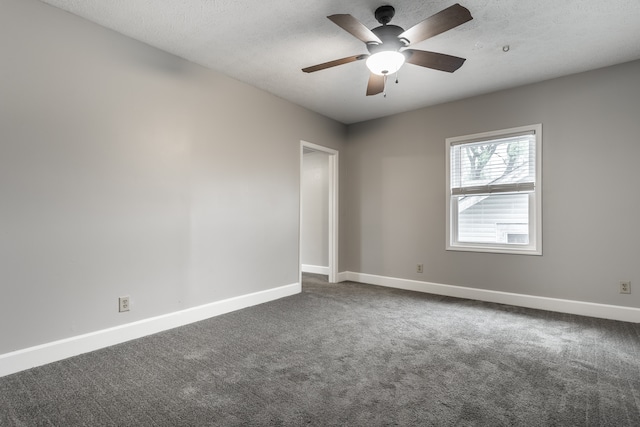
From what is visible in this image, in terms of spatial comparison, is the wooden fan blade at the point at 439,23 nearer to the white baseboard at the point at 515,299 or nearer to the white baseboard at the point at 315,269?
the white baseboard at the point at 515,299

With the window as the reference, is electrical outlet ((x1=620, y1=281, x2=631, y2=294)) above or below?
below

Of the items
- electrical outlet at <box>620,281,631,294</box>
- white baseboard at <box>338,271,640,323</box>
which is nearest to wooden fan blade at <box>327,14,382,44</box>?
white baseboard at <box>338,271,640,323</box>

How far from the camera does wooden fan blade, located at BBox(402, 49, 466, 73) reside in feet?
7.89

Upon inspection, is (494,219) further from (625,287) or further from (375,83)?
(375,83)

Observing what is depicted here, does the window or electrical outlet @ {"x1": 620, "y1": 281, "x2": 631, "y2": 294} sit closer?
electrical outlet @ {"x1": 620, "y1": 281, "x2": 631, "y2": 294}

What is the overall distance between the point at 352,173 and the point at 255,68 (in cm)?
240

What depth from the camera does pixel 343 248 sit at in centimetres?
529

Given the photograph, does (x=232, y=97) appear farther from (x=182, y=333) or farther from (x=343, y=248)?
(x=343, y=248)

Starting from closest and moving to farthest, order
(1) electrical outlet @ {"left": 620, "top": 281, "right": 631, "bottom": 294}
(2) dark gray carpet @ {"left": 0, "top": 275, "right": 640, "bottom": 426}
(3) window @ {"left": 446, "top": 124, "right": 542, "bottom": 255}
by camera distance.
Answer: (2) dark gray carpet @ {"left": 0, "top": 275, "right": 640, "bottom": 426}, (1) electrical outlet @ {"left": 620, "top": 281, "right": 631, "bottom": 294}, (3) window @ {"left": 446, "top": 124, "right": 542, "bottom": 255}

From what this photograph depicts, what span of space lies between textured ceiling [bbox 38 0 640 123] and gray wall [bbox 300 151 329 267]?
84.4 inches

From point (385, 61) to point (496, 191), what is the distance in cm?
243

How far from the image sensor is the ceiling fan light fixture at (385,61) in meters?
2.35

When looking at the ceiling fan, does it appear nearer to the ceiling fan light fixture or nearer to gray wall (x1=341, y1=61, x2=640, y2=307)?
the ceiling fan light fixture

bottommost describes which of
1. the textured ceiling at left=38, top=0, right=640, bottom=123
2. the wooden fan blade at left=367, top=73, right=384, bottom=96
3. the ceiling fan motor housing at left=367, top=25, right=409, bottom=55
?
the wooden fan blade at left=367, top=73, right=384, bottom=96
